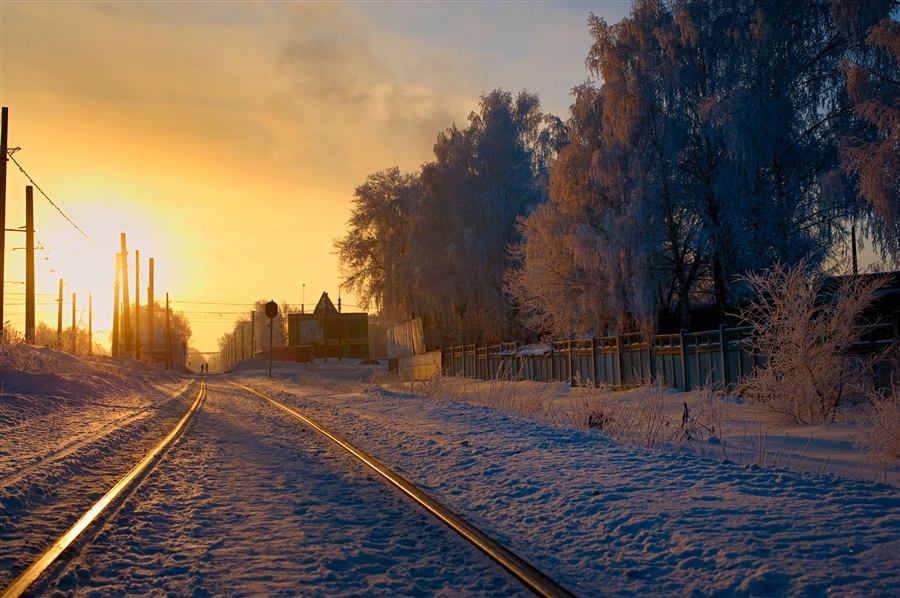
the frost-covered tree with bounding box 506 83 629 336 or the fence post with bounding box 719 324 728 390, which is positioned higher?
the frost-covered tree with bounding box 506 83 629 336

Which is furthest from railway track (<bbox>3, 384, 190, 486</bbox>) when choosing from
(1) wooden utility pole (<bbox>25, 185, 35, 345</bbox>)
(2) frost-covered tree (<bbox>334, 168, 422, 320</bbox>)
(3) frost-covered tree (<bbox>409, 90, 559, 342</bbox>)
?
(2) frost-covered tree (<bbox>334, 168, 422, 320</bbox>)

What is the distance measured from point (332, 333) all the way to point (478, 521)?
284 feet

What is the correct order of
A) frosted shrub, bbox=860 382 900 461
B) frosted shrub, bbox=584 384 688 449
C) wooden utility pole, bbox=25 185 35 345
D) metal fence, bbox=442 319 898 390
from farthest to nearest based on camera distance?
wooden utility pole, bbox=25 185 35 345
metal fence, bbox=442 319 898 390
frosted shrub, bbox=584 384 688 449
frosted shrub, bbox=860 382 900 461

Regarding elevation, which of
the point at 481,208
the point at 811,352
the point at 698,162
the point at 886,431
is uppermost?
the point at 481,208

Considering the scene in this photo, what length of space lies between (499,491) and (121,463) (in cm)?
528

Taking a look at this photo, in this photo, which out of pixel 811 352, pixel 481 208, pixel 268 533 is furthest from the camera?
pixel 481 208

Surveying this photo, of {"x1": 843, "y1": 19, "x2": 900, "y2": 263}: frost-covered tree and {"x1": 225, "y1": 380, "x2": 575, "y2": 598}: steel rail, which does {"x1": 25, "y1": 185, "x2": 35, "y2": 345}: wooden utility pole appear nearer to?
{"x1": 225, "y1": 380, "x2": 575, "y2": 598}: steel rail

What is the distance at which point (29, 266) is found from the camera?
85.6 feet

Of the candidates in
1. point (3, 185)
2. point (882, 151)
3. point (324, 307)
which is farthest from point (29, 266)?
point (324, 307)

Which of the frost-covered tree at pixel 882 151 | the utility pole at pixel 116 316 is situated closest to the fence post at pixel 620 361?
the frost-covered tree at pixel 882 151

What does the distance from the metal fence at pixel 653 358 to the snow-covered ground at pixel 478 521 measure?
171 inches

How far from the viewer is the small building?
90875 mm

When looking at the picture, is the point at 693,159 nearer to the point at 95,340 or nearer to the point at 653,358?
the point at 653,358

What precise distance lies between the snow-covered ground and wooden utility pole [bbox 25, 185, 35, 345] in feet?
54.2
